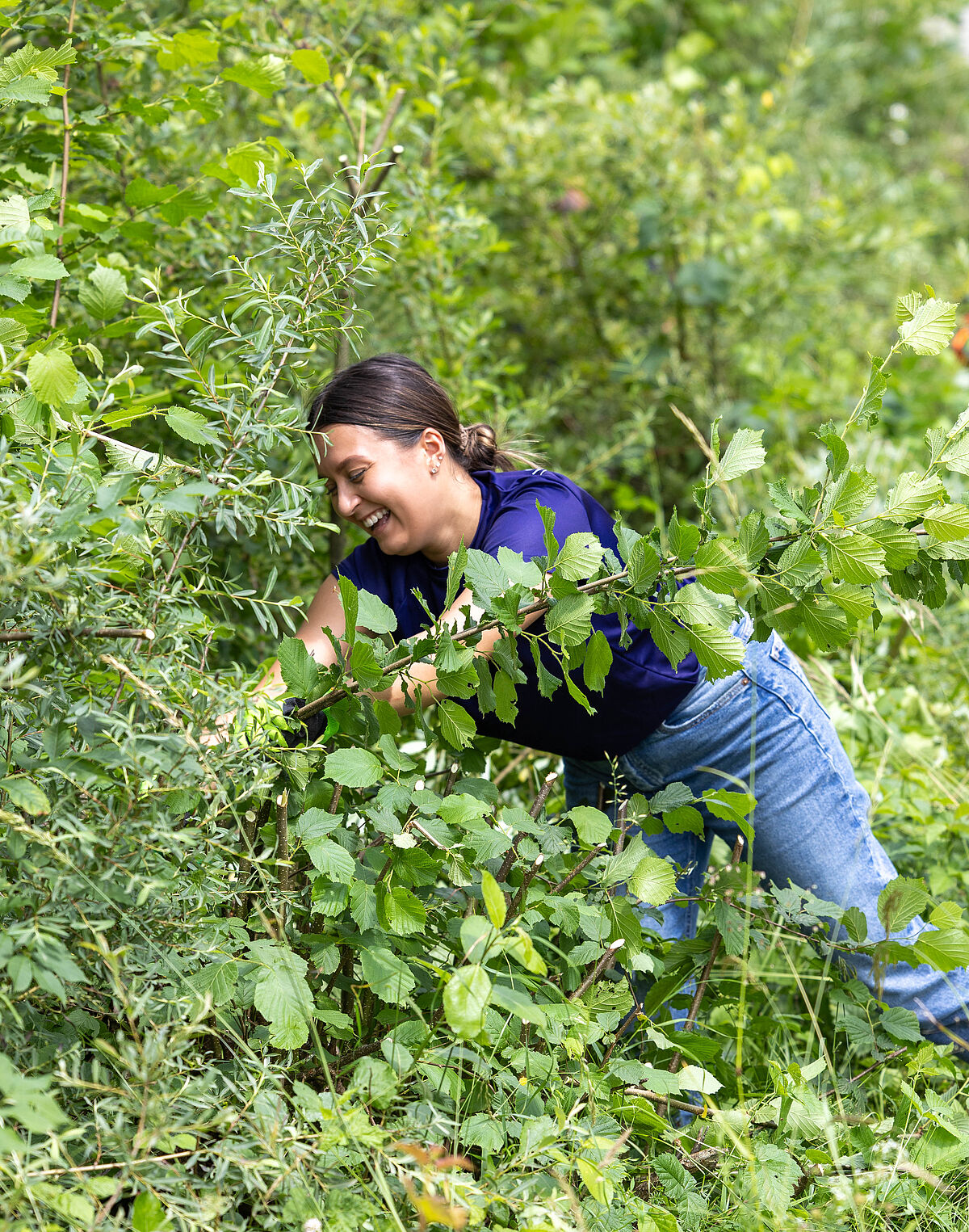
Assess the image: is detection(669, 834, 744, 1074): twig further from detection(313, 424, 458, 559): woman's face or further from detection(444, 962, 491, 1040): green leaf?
detection(313, 424, 458, 559): woman's face

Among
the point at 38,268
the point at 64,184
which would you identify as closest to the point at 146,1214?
the point at 38,268

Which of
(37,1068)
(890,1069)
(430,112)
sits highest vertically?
(430,112)

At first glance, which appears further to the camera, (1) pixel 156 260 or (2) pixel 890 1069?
(1) pixel 156 260

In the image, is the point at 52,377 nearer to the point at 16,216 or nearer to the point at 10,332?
the point at 10,332

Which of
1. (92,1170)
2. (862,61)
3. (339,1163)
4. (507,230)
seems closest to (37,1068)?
(92,1170)

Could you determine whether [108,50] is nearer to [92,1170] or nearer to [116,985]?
[116,985]

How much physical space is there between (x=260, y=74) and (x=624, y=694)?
1300mm

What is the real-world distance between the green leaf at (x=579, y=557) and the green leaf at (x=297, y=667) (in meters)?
0.36

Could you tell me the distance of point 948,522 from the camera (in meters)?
1.47

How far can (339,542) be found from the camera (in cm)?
260

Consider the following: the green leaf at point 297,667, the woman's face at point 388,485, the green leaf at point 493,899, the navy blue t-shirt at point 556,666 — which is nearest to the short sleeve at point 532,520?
the navy blue t-shirt at point 556,666

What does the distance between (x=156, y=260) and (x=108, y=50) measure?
1.59 feet

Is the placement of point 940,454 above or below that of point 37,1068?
→ above

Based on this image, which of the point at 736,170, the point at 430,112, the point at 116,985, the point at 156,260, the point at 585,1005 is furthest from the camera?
the point at 736,170
